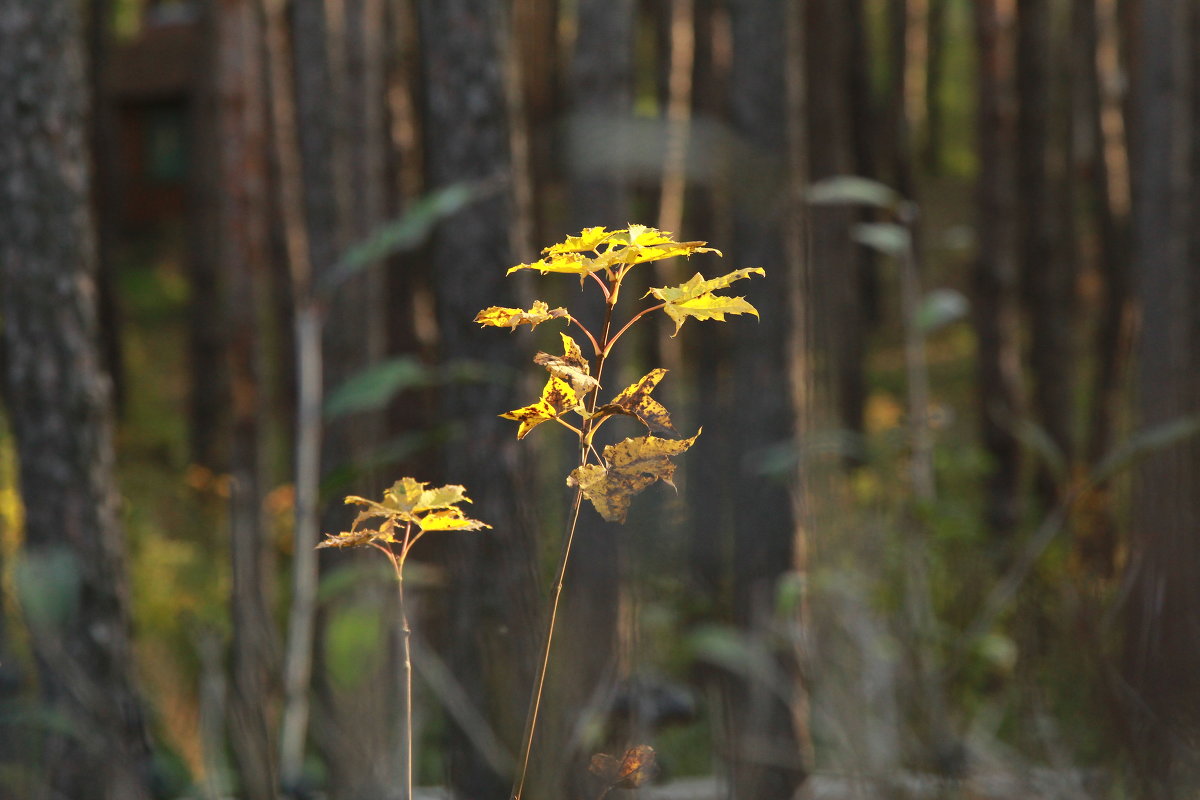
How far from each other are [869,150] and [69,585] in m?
11.1

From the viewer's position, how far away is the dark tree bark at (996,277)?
346 inches

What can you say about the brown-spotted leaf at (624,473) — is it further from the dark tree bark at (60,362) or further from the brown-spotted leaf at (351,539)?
the dark tree bark at (60,362)

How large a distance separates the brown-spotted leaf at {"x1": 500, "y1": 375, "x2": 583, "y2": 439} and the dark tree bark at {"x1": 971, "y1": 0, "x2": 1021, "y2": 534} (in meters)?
8.36

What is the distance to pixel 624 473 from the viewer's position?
0.89m

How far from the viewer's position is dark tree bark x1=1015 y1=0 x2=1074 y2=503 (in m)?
9.20

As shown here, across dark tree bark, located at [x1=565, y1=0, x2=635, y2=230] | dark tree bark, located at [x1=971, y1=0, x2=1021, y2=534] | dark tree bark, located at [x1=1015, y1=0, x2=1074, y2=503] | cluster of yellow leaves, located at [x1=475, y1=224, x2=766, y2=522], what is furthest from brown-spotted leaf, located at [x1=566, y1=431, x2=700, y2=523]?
dark tree bark, located at [x1=1015, y1=0, x2=1074, y2=503]

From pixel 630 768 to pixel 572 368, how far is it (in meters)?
0.33

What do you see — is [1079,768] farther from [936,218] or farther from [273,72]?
[936,218]

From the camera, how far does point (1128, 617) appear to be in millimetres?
1598

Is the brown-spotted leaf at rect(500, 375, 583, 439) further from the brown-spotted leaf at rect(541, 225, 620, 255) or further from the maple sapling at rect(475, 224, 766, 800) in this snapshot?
the brown-spotted leaf at rect(541, 225, 620, 255)

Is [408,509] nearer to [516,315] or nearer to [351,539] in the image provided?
[351,539]

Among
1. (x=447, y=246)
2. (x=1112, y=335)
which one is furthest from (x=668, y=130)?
(x=1112, y=335)

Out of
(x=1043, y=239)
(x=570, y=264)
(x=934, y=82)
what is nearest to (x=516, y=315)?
(x=570, y=264)

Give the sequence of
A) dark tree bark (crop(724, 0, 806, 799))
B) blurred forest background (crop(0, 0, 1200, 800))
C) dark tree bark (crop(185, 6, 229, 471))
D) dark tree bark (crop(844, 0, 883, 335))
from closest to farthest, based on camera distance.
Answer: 1. blurred forest background (crop(0, 0, 1200, 800))
2. dark tree bark (crop(724, 0, 806, 799))
3. dark tree bark (crop(185, 6, 229, 471))
4. dark tree bark (crop(844, 0, 883, 335))
